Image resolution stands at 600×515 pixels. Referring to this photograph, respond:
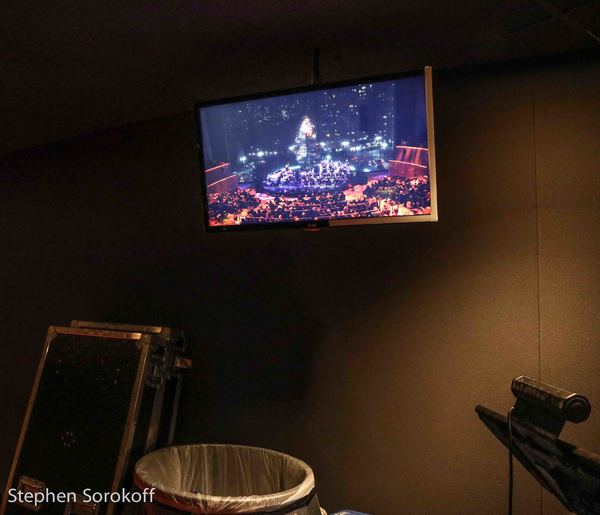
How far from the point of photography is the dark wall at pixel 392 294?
2.27 metres

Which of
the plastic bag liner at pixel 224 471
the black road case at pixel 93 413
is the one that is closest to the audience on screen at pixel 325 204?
the black road case at pixel 93 413

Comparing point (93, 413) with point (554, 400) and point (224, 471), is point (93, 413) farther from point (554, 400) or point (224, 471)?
point (554, 400)

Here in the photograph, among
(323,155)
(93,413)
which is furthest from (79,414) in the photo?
(323,155)

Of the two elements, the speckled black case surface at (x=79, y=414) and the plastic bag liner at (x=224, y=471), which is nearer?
the plastic bag liner at (x=224, y=471)

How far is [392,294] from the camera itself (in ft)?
8.46

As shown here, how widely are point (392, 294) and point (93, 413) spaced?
1.65 m

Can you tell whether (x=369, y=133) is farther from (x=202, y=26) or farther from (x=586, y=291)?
(x=586, y=291)

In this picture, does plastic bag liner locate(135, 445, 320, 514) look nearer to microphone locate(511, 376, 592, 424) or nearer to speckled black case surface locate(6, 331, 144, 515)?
speckled black case surface locate(6, 331, 144, 515)

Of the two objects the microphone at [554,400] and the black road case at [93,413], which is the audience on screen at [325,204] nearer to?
the microphone at [554,400]

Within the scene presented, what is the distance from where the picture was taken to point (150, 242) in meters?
3.22

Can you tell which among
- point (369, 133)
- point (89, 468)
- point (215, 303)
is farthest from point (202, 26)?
point (89, 468)

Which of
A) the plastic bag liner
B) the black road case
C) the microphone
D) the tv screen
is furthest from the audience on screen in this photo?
the plastic bag liner

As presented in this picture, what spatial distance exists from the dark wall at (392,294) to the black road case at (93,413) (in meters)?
0.34

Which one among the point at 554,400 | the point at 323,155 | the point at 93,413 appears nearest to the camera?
the point at 554,400
